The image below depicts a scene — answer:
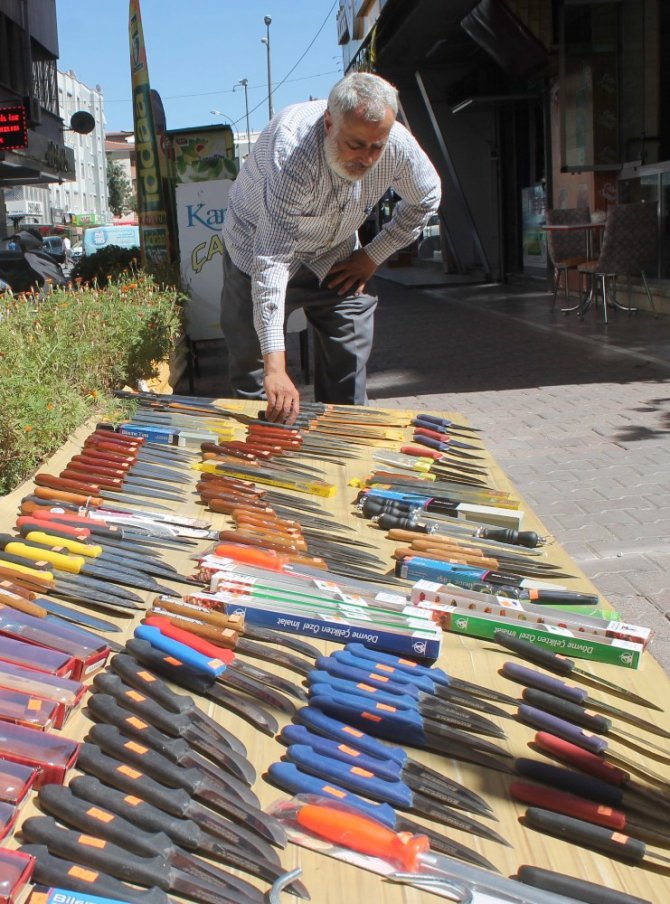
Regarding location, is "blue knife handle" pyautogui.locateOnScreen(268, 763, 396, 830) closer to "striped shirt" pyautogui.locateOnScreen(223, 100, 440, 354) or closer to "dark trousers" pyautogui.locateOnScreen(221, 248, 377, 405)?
A: "striped shirt" pyautogui.locateOnScreen(223, 100, 440, 354)

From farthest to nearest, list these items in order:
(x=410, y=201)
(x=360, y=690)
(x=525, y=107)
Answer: (x=525, y=107)
(x=410, y=201)
(x=360, y=690)

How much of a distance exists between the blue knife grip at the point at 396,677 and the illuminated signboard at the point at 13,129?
19.1 m

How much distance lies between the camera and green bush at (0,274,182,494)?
3.54 m

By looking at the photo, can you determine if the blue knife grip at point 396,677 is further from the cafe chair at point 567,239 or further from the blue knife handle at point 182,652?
the cafe chair at point 567,239

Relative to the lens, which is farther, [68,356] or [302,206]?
[68,356]

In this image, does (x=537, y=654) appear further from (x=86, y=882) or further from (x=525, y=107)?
(x=525, y=107)

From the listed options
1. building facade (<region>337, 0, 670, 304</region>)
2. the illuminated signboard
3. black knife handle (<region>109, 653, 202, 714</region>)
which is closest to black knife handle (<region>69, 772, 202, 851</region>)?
black knife handle (<region>109, 653, 202, 714</region>)

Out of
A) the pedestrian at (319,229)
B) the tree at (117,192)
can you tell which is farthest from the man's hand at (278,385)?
the tree at (117,192)

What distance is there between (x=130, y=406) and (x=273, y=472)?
1103mm

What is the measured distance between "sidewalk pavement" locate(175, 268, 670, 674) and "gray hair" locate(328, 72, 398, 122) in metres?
2.12

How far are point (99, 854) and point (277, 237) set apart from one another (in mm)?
2699

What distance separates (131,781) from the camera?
1476 millimetres

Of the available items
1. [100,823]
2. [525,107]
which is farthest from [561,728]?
[525,107]

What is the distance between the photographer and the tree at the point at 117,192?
329ft
